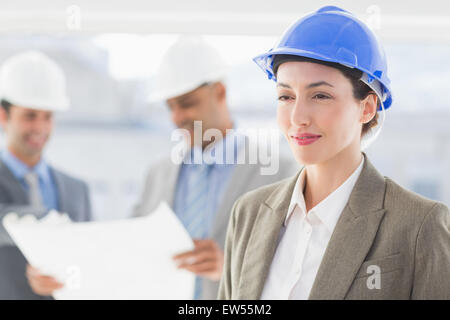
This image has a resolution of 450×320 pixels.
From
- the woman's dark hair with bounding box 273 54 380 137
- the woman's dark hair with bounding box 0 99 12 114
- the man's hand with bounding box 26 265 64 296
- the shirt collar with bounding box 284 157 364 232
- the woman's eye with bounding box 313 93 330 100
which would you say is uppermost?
the woman's dark hair with bounding box 0 99 12 114

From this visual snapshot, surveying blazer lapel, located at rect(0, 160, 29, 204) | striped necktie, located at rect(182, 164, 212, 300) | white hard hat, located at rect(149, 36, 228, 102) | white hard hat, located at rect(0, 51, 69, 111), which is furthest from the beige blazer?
white hard hat, located at rect(0, 51, 69, 111)

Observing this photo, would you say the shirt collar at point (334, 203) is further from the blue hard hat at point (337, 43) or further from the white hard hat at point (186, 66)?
the white hard hat at point (186, 66)

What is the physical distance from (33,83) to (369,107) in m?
2.09

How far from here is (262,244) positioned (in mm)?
1021

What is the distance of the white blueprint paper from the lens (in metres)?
1.67

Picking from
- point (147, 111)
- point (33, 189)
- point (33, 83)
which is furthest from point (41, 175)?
point (147, 111)

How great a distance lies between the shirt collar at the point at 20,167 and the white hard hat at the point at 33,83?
27cm

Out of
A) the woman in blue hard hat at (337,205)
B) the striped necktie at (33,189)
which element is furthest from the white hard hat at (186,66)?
the woman in blue hard hat at (337,205)

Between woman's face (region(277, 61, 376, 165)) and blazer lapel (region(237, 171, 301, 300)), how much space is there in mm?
124

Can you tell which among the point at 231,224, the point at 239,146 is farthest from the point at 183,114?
the point at 231,224

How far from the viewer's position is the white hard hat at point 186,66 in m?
2.30

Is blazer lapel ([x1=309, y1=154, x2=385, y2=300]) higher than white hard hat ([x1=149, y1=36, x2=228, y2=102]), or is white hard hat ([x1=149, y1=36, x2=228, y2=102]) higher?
white hard hat ([x1=149, y1=36, x2=228, y2=102])

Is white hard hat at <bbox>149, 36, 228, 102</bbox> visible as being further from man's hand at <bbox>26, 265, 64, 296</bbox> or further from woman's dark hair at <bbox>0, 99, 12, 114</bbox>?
man's hand at <bbox>26, 265, 64, 296</bbox>

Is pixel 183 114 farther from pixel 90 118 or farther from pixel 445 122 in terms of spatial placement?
pixel 445 122
